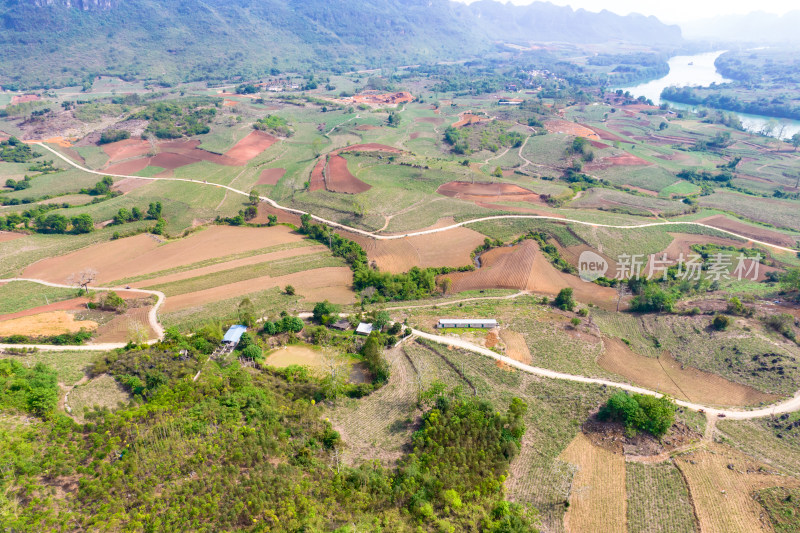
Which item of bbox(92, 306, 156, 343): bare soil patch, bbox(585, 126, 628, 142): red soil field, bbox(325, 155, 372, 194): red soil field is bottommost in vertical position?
bbox(92, 306, 156, 343): bare soil patch

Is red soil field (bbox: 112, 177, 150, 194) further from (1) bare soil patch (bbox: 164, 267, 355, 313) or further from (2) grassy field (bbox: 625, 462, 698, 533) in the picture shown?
(2) grassy field (bbox: 625, 462, 698, 533)

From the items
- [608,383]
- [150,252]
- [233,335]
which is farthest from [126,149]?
[608,383]

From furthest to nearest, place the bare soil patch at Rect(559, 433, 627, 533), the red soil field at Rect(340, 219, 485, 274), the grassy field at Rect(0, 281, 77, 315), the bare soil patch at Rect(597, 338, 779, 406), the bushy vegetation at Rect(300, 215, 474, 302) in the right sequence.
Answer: the red soil field at Rect(340, 219, 485, 274), the bushy vegetation at Rect(300, 215, 474, 302), the grassy field at Rect(0, 281, 77, 315), the bare soil patch at Rect(597, 338, 779, 406), the bare soil patch at Rect(559, 433, 627, 533)

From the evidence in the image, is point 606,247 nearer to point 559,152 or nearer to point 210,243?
point 559,152

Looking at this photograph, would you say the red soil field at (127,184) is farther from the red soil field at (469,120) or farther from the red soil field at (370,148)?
the red soil field at (469,120)

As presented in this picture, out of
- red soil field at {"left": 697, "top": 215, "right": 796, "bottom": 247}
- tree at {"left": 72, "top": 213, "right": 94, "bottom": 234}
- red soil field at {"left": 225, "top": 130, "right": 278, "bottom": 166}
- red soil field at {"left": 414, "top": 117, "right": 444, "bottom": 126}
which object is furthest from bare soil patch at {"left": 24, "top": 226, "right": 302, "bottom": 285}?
red soil field at {"left": 414, "top": 117, "right": 444, "bottom": 126}

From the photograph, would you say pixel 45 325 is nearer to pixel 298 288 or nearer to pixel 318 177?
pixel 298 288

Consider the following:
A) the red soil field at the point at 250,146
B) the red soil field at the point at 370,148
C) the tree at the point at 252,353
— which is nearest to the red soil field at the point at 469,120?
the red soil field at the point at 370,148
